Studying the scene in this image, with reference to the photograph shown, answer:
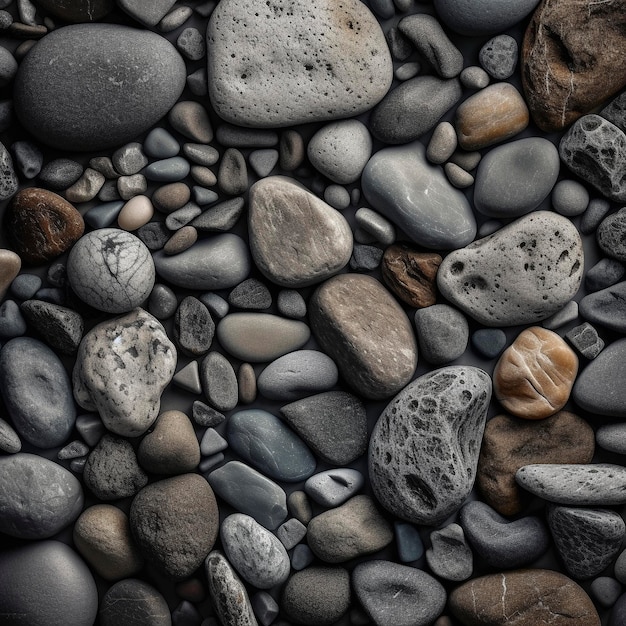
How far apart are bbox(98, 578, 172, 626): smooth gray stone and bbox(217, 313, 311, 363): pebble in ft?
1.70

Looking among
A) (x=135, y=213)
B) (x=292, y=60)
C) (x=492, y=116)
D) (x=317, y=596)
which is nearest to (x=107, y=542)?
(x=317, y=596)

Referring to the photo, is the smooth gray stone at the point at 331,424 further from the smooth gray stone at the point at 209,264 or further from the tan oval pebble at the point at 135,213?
the tan oval pebble at the point at 135,213

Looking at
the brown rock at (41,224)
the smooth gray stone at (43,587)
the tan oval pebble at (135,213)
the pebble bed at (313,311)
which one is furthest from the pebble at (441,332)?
the smooth gray stone at (43,587)

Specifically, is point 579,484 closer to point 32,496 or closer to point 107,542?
point 107,542

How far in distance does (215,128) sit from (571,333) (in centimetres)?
83

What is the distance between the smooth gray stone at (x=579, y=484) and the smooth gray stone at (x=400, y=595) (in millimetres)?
292

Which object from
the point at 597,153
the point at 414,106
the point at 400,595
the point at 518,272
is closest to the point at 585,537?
the point at 400,595

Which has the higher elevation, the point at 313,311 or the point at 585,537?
the point at 313,311

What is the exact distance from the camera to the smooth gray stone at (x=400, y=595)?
1.35 m

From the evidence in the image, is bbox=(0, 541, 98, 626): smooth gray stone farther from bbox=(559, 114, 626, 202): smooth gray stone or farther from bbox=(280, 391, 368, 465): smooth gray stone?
bbox=(559, 114, 626, 202): smooth gray stone

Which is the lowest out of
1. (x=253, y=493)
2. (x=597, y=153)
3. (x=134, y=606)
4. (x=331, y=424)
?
(x=134, y=606)

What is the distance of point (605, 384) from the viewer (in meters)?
1.34

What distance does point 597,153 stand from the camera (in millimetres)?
1296

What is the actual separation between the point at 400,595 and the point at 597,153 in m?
0.95
